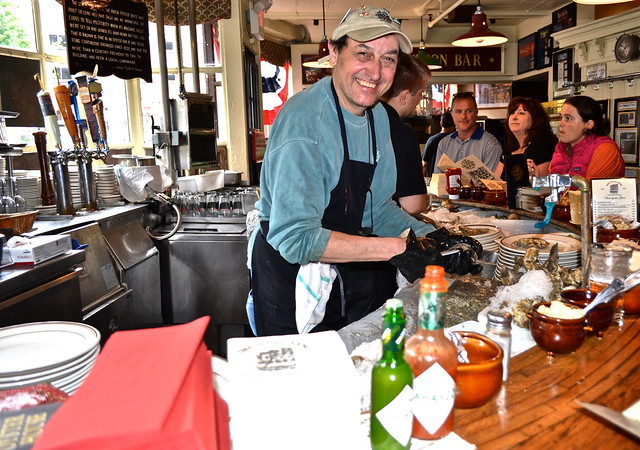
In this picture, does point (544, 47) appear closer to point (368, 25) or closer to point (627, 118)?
point (627, 118)

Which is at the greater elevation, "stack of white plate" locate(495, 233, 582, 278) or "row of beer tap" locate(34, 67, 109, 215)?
"row of beer tap" locate(34, 67, 109, 215)

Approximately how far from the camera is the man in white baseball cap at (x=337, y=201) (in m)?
1.70

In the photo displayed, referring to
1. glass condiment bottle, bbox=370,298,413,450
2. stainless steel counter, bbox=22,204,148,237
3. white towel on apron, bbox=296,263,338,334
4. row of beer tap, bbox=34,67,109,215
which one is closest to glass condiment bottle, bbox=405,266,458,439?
glass condiment bottle, bbox=370,298,413,450

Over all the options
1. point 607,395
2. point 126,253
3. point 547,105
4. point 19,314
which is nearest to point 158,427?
point 607,395

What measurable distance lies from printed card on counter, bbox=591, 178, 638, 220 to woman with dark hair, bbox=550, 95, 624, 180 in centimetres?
175

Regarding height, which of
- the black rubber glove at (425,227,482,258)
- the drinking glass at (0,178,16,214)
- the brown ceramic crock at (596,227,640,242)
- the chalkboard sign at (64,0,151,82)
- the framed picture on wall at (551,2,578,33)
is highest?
the framed picture on wall at (551,2,578,33)

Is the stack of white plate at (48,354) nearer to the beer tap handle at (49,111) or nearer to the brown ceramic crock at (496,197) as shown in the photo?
the beer tap handle at (49,111)

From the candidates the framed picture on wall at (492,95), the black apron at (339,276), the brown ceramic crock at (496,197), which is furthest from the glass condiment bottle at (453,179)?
the framed picture on wall at (492,95)

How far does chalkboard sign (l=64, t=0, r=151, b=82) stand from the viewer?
3979mm

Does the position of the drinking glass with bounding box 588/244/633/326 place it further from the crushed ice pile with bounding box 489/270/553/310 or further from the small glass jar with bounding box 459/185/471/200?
the small glass jar with bounding box 459/185/471/200

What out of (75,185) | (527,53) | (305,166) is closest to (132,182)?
(75,185)

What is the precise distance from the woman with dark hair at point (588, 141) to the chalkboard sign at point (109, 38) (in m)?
3.63

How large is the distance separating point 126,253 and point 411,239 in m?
2.28

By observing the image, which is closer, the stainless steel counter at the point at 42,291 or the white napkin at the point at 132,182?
the stainless steel counter at the point at 42,291
